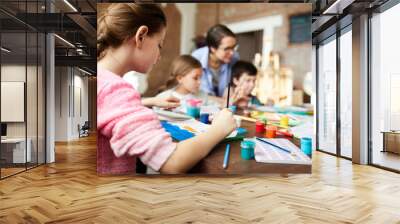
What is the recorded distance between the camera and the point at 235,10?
4902 millimetres

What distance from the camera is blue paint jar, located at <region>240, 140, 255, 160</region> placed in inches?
184

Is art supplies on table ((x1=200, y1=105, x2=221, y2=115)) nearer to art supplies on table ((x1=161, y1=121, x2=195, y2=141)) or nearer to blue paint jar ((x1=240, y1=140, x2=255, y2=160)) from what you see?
art supplies on table ((x1=161, y1=121, x2=195, y2=141))

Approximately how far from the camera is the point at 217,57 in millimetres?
4914

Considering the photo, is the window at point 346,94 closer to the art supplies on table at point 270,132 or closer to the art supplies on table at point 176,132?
the art supplies on table at point 270,132

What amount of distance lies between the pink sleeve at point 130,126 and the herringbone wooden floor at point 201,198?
0.37 m

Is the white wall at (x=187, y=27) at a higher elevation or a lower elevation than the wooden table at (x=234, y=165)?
higher

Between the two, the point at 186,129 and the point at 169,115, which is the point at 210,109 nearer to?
the point at 186,129

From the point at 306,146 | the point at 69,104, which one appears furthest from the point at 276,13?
the point at 69,104

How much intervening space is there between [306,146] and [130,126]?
229 cm

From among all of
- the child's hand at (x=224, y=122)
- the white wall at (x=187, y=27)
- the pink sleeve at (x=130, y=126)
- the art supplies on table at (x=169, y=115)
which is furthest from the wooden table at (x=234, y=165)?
the white wall at (x=187, y=27)

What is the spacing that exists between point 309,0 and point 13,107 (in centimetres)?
454

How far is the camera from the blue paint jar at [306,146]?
4930 mm

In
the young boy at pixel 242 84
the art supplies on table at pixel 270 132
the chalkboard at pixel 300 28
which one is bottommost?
the art supplies on table at pixel 270 132

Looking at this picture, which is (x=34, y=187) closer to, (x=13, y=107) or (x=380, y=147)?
(x=13, y=107)
